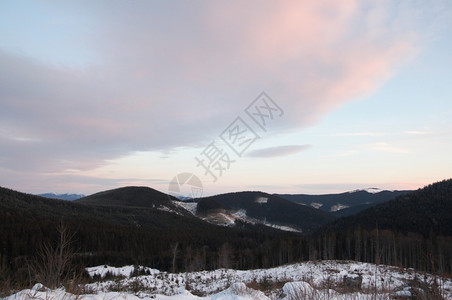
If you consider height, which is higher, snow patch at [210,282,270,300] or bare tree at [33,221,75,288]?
bare tree at [33,221,75,288]

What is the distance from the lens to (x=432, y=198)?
405 ft

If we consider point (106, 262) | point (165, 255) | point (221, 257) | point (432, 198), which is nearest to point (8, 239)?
point (106, 262)

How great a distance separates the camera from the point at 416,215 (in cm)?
10906

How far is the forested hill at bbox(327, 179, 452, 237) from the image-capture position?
97.3 meters

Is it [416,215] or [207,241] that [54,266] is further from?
[416,215]

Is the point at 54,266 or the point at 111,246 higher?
the point at 54,266

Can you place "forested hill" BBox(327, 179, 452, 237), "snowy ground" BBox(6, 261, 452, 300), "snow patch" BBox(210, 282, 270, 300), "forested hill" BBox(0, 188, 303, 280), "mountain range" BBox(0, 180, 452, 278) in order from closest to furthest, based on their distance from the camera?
"snowy ground" BBox(6, 261, 452, 300)
"snow patch" BBox(210, 282, 270, 300)
"forested hill" BBox(0, 188, 303, 280)
"mountain range" BBox(0, 180, 452, 278)
"forested hill" BBox(327, 179, 452, 237)

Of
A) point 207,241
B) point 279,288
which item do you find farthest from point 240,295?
point 207,241

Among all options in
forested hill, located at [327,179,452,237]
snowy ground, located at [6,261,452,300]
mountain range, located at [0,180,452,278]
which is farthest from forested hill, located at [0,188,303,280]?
forested hill, located at [327,179,452,237]

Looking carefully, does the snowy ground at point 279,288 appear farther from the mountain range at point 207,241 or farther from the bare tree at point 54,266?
the mountain range at point 207,241

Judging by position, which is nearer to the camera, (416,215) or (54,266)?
(54,266)

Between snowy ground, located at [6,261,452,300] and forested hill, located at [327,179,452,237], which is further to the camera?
forested hill, located at [327,179,452,237]

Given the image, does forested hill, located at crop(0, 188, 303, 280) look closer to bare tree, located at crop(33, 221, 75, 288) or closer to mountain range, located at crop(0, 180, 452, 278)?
mountain range, located at crop(0, 180, 452, 278)

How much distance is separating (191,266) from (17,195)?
7667cm
